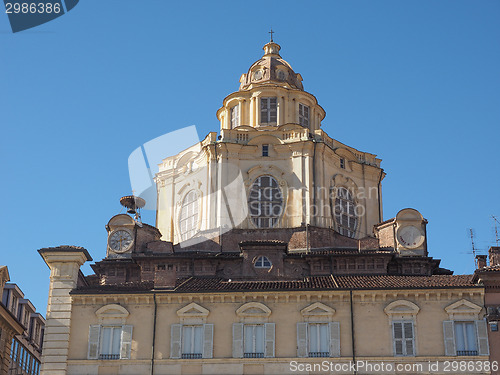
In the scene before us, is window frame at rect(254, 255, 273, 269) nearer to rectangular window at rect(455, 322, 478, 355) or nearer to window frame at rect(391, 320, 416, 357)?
window frame at rect(391, 320, 416, 357)

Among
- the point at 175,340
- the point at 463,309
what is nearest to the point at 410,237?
the point at 463,309

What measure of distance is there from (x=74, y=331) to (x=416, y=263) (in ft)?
75.8

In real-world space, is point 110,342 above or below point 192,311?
below

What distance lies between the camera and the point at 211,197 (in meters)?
66.5

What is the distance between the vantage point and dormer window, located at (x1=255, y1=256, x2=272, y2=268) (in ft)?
187

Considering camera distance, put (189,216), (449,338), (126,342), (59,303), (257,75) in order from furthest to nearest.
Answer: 1. (257,75)
2. (189,216)
3. (59,303)
4. (126,342)
5. (449,338)

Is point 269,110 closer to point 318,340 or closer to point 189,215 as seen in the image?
point 189,215

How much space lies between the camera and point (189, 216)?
6881cm

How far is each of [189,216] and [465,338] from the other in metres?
27.2

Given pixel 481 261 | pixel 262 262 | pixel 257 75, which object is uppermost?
pixel 257 75

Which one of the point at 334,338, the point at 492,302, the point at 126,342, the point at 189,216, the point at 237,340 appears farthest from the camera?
the point at 189,216

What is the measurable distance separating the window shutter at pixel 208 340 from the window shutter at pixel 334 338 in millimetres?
6157

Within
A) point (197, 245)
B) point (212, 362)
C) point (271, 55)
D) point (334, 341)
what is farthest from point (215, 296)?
point (271, 55)

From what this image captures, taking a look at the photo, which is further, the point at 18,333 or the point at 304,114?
the point at 304,114
